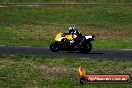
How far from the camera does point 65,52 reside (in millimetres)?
30875

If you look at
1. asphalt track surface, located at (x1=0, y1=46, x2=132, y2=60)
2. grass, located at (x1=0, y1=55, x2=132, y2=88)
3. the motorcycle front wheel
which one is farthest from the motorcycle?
grass, located at (x1=0, y1=55, x2=132, y2=88)

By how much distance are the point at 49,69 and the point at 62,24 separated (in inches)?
1245

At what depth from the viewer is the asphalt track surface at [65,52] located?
96.5ft

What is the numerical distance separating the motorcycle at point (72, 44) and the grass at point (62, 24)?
3997 mm

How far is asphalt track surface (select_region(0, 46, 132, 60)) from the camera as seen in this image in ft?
96.5

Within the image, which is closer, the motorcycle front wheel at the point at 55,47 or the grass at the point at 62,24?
the motorcycle front wheel at the point at 55,47

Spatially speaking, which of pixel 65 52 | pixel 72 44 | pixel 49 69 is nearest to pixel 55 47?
pixel 65 52

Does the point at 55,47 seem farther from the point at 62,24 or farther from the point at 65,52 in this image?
the point at 62,24

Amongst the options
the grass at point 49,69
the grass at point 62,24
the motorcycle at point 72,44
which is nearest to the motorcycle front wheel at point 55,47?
the motorcycle at point 72,44

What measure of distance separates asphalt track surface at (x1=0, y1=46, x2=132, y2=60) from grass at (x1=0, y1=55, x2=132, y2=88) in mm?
2000

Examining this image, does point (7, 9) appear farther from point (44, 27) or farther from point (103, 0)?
point (103, 0)

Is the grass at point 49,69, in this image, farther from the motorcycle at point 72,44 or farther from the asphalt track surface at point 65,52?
the motorcycle at point 72,44

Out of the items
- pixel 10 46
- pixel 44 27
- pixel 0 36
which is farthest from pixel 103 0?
pixel 10 46

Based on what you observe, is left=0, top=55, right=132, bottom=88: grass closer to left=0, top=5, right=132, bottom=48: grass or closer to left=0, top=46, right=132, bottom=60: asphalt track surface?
left=0, top=46, right=132, bottom=60: asphalt track surface
